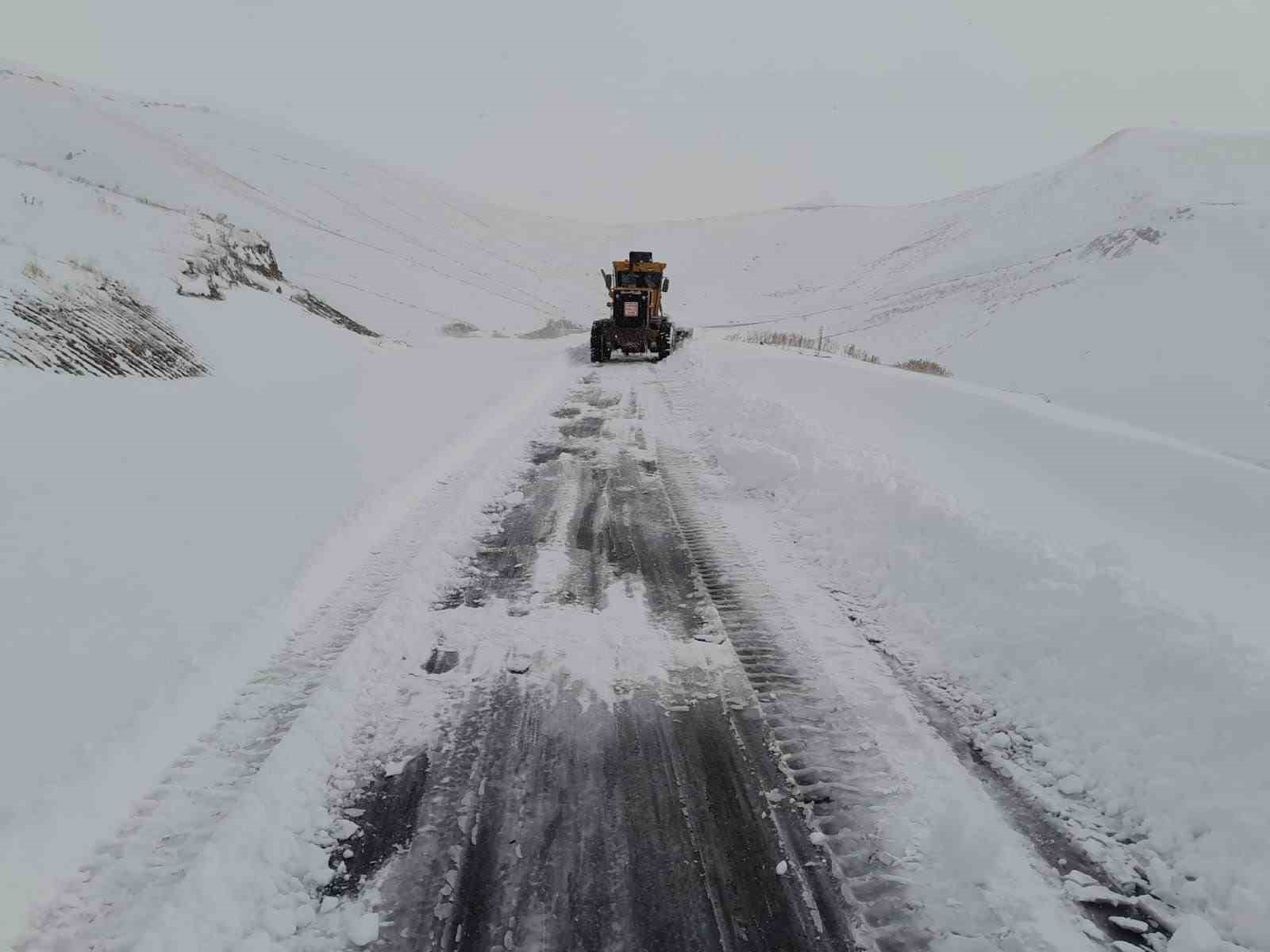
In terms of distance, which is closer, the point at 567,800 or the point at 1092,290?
the point at 567,800

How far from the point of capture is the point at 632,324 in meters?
17.2

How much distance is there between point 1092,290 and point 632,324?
1035 inches

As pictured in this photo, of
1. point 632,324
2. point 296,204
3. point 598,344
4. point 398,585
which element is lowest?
point 398,585

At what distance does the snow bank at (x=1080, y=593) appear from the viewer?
2.62 meters

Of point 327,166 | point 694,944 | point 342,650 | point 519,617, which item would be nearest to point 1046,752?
point 694,944

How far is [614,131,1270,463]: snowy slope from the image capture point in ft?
72.5

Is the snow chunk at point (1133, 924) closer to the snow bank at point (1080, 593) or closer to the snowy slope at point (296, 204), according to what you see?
the snow bank at point (1080, 593)

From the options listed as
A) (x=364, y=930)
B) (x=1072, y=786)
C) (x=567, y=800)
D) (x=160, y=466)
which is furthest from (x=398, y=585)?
(x=1072, y=786)

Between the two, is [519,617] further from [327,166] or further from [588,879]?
[327,166]

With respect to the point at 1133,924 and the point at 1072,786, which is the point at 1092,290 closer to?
the point at 1072,786

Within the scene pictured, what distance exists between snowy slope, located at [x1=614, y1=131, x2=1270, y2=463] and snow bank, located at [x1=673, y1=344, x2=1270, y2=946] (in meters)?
12.5

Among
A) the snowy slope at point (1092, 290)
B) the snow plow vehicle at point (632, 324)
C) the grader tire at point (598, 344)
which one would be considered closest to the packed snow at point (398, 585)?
the grader tire at point (598, 344)

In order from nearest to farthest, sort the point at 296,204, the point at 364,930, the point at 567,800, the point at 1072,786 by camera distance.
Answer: the point at 364,930 < the point at 567,800 < the point at 1072,786 < the point at 296,204

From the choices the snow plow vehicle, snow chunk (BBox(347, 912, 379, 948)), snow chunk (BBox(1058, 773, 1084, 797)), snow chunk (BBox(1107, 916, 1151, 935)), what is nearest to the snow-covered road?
snow chunk (BBox(347, 912, 379, 948))
